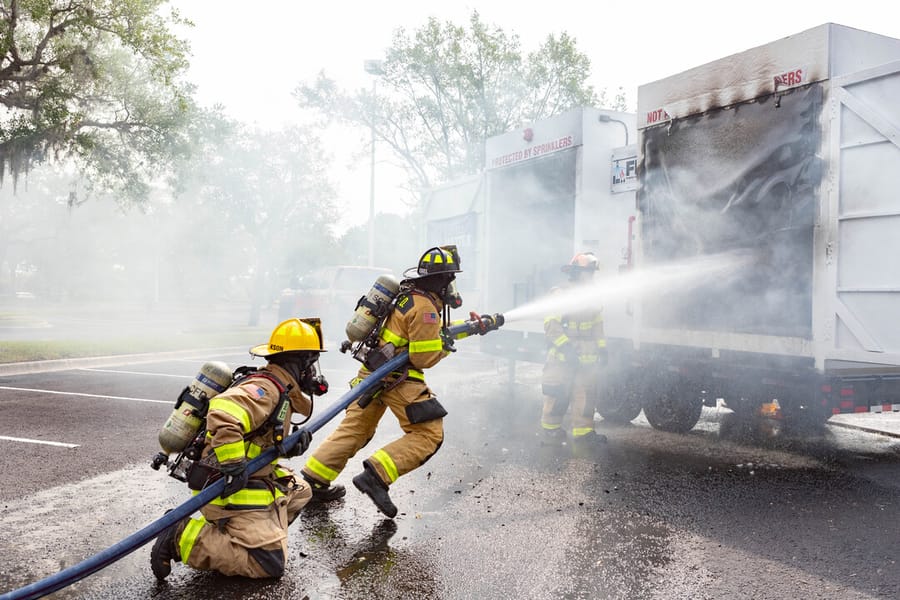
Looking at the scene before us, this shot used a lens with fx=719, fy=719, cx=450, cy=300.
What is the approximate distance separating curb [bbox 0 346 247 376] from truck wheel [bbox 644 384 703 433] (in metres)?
9.48

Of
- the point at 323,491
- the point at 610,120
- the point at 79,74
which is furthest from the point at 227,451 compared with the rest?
the point at 79,74

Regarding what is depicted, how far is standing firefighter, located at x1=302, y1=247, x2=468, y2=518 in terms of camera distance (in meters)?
4.28

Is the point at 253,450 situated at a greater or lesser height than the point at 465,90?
lesser

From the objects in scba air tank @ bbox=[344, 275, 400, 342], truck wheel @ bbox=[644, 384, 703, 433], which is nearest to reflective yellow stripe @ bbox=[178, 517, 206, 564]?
scba air tank @ bbox=[344, 275, 400, 342]

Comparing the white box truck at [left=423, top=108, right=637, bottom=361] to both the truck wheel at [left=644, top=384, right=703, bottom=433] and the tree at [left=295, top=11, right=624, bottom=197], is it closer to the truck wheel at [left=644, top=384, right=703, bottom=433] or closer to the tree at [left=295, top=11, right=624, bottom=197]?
the truck wheel at [left=644, top=384, right=703, bottom=433]

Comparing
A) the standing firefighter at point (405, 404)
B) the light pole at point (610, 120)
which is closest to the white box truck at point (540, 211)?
the light pole at point (610, 120)

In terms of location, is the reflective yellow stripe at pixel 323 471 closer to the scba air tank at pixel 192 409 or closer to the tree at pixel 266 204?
the scba air tank at pixel 192 409

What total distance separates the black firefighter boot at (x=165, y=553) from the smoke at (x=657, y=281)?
353 cm

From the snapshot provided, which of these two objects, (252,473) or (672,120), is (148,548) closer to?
(252,473)

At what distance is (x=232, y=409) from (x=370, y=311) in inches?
58.7

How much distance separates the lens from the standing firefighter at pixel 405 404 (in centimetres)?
428

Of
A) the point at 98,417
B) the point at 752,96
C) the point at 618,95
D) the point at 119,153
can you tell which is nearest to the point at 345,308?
the point at 119,153

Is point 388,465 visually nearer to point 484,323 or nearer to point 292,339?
point 292,339

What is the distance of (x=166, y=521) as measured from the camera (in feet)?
10.2
